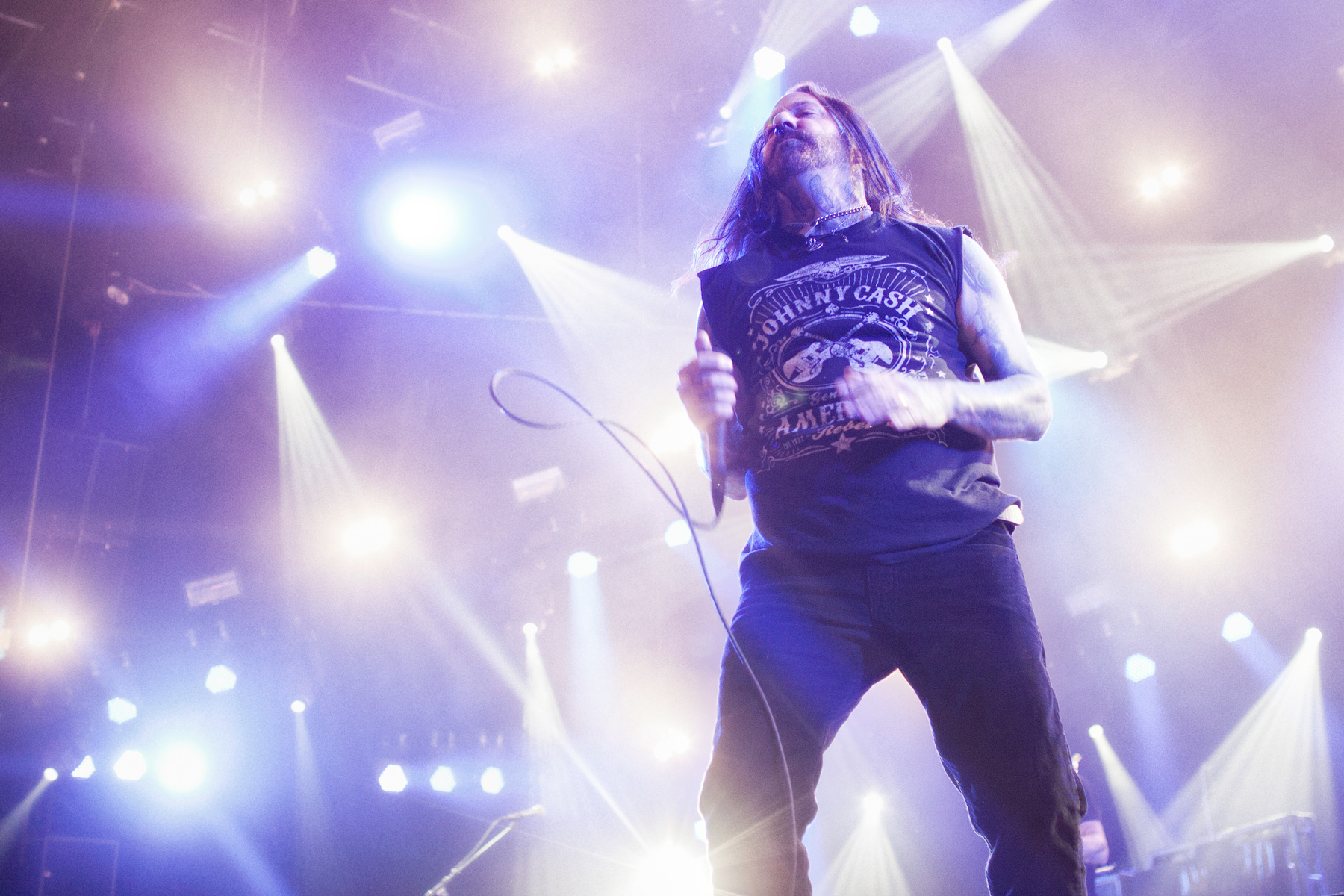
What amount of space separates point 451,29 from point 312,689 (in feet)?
22.7

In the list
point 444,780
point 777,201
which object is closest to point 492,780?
point 444,780

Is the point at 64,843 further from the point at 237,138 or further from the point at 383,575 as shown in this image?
the point at 237,138

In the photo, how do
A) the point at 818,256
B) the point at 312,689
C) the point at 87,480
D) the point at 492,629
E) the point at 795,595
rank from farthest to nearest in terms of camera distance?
1. the point at 492,629
2. the point at 312,689
3. the point at 87,480
4. the point at 818,256
5. the point at 795,595

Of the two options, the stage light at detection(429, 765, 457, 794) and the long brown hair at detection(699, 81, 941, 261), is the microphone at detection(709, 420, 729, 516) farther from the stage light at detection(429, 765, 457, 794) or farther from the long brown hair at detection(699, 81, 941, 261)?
the stage light at detection(429, 765, 457, 794)

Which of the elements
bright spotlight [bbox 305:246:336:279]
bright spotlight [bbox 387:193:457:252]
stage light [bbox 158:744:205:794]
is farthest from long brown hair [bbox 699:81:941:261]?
stage light [bbox 158:744:205:794]

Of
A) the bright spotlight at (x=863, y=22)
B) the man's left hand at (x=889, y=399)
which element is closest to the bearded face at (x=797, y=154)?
the man's left hand at (x=889, y=399)

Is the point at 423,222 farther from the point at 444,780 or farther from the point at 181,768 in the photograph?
the point at 444,780

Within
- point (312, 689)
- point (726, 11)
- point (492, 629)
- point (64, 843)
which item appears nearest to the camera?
point (726, 11)

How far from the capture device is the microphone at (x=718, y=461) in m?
1.62

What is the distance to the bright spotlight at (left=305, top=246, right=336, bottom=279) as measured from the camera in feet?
25.4

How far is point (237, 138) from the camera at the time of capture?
6777mm

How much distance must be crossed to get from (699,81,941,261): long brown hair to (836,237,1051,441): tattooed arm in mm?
422

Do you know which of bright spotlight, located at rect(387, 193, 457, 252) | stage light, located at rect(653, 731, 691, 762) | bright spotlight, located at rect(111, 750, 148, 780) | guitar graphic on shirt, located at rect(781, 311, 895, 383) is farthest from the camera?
stage light, located at rect(653, 731, 691, 762)

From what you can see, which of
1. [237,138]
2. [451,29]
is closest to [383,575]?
[237,138]
